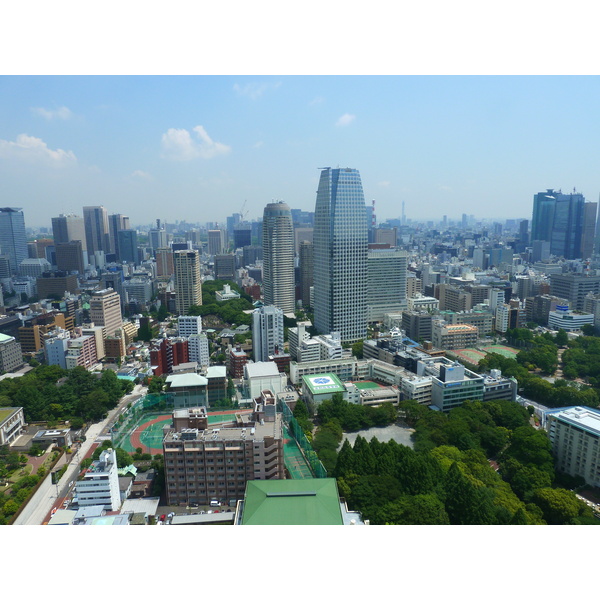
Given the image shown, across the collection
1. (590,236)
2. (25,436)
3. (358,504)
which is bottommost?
(25,436)

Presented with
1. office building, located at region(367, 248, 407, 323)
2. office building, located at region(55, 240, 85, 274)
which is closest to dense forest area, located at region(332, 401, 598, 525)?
office building, located at region(367, 248, 407, 323)

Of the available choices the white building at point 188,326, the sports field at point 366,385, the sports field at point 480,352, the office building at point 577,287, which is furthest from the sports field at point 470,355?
the white building at point 188,326

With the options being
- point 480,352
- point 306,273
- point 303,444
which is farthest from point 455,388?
point 306,273

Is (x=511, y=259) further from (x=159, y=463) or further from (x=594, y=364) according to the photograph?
(x=159, y=463)

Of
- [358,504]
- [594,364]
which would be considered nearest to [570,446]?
[358,504]

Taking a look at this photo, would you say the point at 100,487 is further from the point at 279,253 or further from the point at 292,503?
the point at 279,253

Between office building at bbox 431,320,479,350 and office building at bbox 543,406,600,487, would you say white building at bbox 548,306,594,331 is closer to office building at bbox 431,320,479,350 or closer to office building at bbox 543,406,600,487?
office building at bbox 431,320,479,350

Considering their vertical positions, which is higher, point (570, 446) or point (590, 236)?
point (590, 236)
